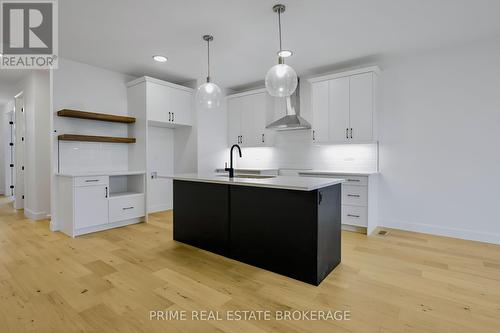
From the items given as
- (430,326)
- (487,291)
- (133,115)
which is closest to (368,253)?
(487,291)

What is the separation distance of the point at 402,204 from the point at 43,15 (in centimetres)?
531

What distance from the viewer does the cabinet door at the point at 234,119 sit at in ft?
18.3

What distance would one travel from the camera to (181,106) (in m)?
5.00

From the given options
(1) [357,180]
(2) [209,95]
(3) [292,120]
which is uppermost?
(2) [209,95]

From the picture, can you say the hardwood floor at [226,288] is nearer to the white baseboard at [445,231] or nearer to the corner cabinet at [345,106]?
the white baseboard at [445,231]

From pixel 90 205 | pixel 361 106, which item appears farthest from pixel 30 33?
pixel 361 106

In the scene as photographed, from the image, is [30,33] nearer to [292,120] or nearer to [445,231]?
[292,120]

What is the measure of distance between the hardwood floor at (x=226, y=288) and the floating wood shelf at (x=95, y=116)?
1852 mm

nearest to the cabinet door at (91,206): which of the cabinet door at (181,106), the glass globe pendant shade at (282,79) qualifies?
the cabinet door at (181,106)

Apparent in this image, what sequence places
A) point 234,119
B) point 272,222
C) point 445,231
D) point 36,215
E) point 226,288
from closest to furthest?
point 226,288, point 272,222, point 445,231, point 36,215, point 234,119

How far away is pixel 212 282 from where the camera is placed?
2.28 meters

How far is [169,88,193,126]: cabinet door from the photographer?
191 inches

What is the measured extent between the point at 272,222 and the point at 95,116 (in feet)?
11.1

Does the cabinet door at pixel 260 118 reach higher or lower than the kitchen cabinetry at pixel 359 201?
higher
